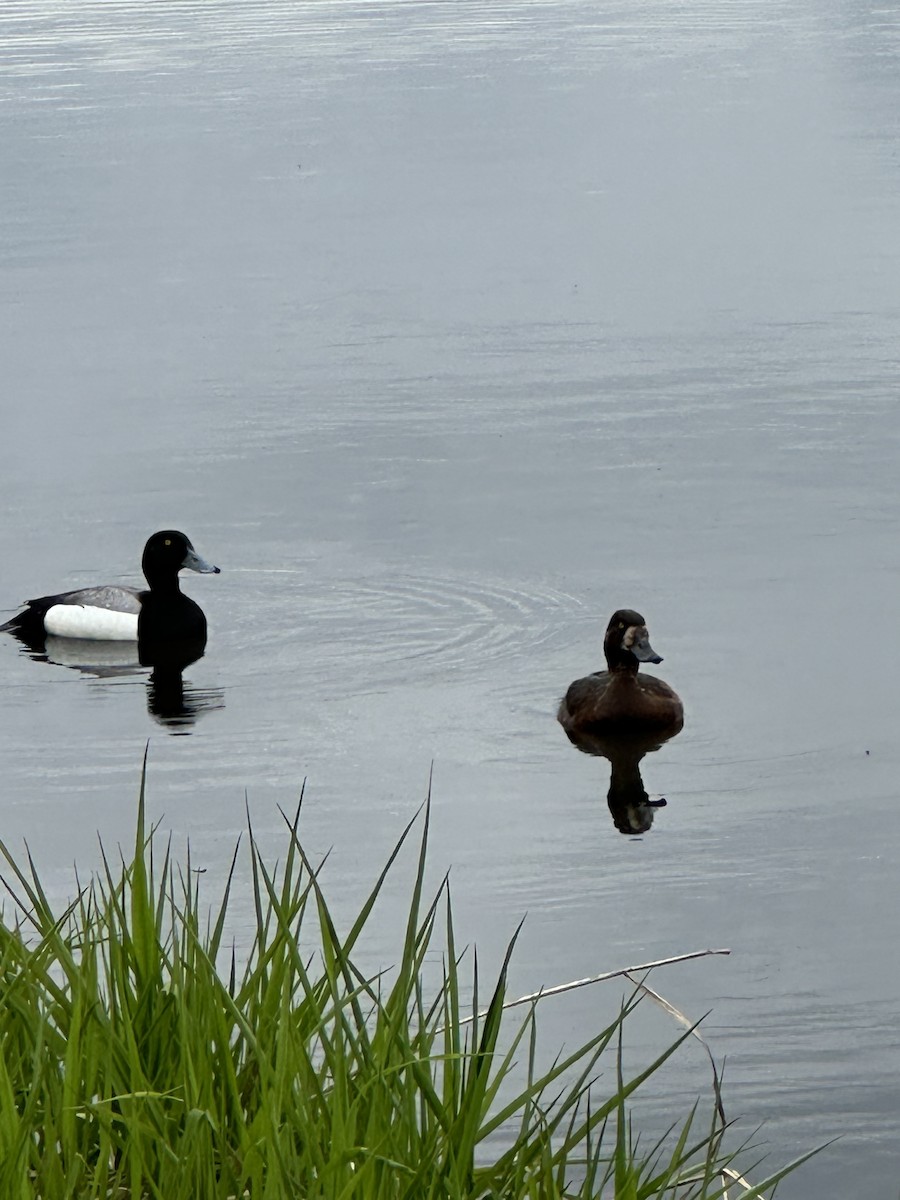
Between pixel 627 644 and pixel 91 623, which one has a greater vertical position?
pixel 91 623

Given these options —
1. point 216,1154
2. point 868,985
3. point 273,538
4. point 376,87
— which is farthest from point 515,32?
point 216,1154

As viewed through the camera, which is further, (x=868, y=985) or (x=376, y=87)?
(x=376, y=87)

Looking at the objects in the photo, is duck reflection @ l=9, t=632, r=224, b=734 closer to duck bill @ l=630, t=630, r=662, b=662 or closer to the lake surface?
the lake surface

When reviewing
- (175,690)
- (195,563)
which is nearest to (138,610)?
(195,563)

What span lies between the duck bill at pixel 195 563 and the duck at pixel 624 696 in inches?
94.8

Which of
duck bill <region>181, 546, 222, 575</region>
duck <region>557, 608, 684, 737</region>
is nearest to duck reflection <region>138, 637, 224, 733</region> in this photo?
duck bill <region>181, 546, 222, 575</region>

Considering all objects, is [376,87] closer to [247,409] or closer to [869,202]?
[869,202]

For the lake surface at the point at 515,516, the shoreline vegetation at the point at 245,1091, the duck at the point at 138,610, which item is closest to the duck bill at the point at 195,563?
the duck at the point at 138,610

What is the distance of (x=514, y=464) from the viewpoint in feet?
41.4

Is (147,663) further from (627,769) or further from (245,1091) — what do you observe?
(245,1091)

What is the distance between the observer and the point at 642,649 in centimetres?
914

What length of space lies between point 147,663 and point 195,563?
0.61 m

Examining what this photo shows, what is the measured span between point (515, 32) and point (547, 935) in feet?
102

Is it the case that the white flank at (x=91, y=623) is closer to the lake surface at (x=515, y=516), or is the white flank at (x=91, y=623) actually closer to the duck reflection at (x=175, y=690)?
the duck reflection at (x=175, y=690)
